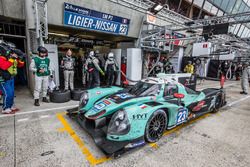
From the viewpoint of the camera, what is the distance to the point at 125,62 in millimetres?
7375

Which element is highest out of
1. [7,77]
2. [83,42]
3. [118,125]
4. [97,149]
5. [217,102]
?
[83,42]

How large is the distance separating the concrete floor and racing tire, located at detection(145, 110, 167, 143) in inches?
4.5

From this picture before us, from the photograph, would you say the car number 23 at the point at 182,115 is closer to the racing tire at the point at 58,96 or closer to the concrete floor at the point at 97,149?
the concrete floor at the point at 97,149

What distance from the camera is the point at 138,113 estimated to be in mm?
1941

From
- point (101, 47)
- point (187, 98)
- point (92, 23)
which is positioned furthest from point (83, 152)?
point (101, 47)

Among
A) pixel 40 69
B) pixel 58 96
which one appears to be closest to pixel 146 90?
pixel 58 96

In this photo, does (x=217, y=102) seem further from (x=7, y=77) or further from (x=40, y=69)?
(x=7, y=77)

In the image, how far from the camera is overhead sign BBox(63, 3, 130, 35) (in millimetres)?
4916

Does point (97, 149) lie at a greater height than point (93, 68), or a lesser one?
lesser

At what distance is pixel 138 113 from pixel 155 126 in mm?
499

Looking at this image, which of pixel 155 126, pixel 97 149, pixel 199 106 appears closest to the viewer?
pixel 97 149

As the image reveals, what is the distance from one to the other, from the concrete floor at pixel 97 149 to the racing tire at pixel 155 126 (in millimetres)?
114

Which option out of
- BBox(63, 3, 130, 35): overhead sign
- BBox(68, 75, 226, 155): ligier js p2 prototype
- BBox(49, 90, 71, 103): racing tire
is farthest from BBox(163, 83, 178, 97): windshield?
BBox(63, 3, 130, 35): overhead sign

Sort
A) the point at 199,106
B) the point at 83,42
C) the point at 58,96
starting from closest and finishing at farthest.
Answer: the point at 199,106 → the point at 58,96 → the point at 83,42
